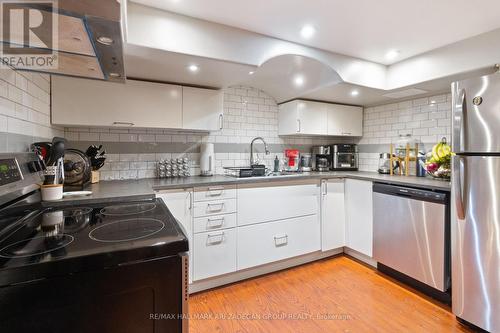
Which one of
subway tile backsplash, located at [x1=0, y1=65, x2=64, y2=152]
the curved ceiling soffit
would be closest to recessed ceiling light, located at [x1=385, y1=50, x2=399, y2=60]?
the curved ceiling soffit

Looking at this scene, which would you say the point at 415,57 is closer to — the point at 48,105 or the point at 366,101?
the point at 366,101

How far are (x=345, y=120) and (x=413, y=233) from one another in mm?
1678

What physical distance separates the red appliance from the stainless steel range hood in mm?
2220

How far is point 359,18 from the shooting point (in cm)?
183

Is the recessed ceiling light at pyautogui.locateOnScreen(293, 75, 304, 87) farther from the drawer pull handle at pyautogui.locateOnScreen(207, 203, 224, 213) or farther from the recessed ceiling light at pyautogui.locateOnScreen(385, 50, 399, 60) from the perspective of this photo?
the drawer pull handle at pyautogui.locateOnScreen(207, 203, 224, 213)

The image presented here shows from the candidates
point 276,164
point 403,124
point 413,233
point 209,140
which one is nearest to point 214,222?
point 209,140

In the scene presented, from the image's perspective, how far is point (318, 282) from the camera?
2.33m

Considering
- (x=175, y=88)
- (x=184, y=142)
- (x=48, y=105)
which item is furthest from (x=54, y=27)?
(x=184, y=142)

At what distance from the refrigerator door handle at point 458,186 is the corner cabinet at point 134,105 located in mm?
1947

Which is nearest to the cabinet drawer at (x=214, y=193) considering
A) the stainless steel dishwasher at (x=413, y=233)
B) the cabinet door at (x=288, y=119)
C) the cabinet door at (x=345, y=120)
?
the cabinet door at (x=288, y=119)

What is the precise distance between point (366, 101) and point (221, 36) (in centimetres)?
214

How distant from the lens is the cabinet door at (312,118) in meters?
3.03

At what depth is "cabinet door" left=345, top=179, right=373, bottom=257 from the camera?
102 inches

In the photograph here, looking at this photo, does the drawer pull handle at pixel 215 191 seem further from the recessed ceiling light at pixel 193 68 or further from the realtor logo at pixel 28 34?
the realtor logo at pixel 28 34
